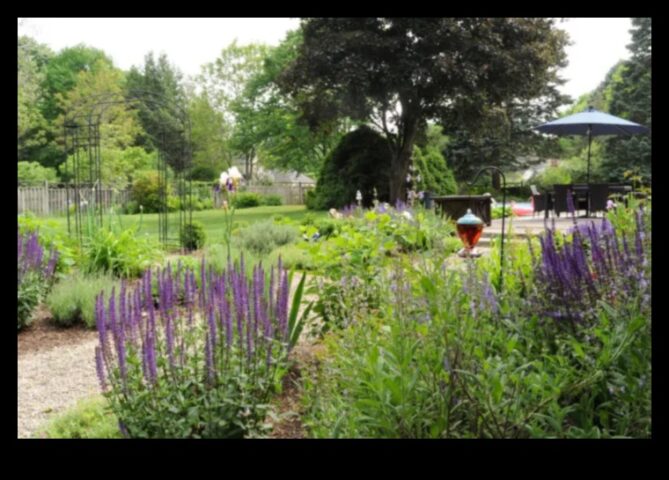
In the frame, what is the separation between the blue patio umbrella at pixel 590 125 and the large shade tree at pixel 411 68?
3.52 m

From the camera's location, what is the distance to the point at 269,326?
2617mm

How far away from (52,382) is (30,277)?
5.22 feet

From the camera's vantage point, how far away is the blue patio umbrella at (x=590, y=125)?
38.7 ft

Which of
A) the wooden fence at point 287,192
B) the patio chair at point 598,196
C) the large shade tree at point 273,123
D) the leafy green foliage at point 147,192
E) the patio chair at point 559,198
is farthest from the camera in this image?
the large shade tree at point 273,123

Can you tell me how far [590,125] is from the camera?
1261cm

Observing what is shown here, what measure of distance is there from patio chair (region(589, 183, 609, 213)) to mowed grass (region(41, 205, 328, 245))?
6165 millimetres

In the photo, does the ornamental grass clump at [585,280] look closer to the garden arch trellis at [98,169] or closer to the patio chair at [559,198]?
the garden arch trellis at [98,169]

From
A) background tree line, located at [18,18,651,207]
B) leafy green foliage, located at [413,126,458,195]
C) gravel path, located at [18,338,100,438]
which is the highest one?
background tree line, located at [18,18,651,207]

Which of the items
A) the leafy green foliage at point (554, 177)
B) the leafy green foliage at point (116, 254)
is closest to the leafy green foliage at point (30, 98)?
the leafy green foliage at point (116, 254)

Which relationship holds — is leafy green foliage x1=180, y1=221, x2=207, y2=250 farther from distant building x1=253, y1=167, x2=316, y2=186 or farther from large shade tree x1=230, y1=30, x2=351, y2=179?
distant building x1=253, y1=167, x2=316, y2=186

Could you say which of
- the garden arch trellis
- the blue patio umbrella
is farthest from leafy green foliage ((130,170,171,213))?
the blue patio umbrella

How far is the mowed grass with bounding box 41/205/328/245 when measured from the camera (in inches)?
467
